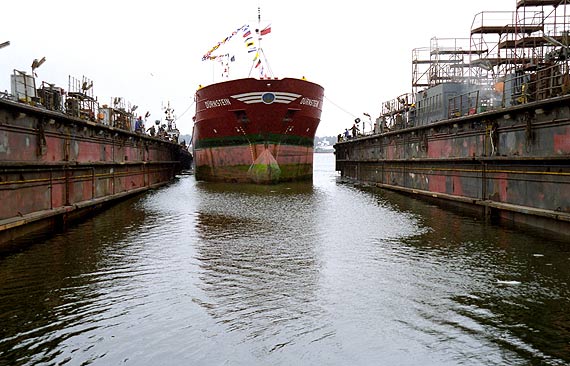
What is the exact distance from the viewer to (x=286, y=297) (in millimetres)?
7715

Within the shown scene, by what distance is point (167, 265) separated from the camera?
32.0ft

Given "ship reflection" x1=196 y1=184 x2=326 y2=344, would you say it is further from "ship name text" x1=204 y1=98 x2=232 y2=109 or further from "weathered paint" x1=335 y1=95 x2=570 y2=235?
"ship name text" x1=204 y1=98 x2=232 y2=109

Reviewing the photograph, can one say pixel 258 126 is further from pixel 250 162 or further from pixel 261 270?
pixel 261 270

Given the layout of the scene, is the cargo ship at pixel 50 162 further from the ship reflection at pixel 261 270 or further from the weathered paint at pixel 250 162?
the weathered paint at pixel 250 162

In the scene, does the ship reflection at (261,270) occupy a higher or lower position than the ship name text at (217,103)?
lower

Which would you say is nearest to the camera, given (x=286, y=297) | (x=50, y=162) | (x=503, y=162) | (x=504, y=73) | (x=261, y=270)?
(x=286, y=297)

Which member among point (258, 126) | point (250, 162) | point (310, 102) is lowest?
point (250, 162)

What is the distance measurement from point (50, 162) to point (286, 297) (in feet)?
30.9

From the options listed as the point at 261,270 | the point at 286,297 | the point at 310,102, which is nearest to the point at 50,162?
the point at 261,270

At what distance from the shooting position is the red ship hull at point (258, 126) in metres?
31.0

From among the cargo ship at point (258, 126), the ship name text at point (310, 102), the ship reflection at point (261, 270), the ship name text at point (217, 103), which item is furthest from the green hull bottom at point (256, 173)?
the ship reflection at point (261, 270)

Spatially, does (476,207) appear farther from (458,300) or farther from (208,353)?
(208,353)

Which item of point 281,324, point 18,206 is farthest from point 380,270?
point 18,206

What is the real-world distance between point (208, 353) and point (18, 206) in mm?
8518
